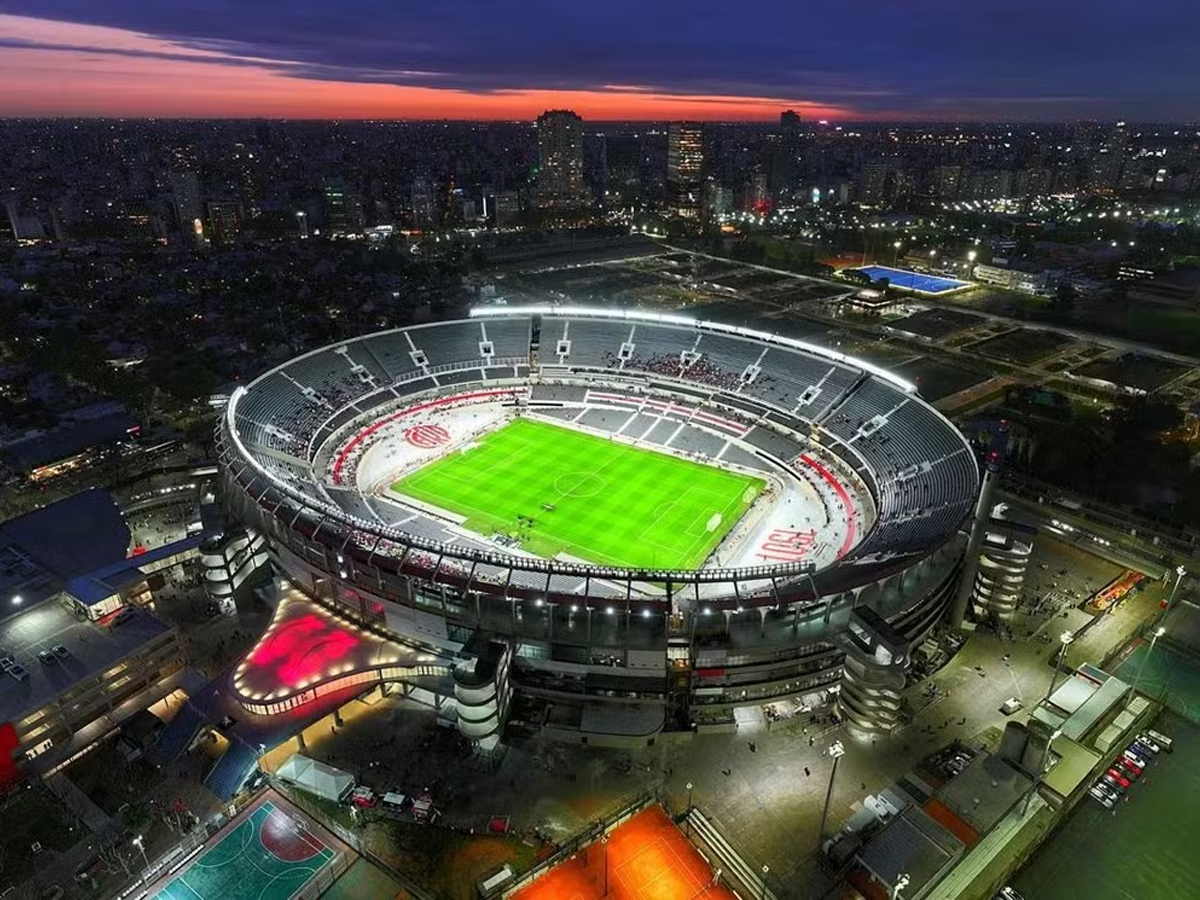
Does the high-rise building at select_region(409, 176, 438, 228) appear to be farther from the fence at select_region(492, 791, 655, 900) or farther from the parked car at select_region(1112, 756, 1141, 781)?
the parked car at select_region(1112, 756, 1141, 781)

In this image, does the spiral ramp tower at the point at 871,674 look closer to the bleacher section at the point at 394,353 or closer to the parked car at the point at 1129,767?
the parked car at the point at 1129,767

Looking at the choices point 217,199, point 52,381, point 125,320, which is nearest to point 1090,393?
point 52,381

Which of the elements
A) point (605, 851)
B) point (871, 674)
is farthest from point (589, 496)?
point (605, 851)

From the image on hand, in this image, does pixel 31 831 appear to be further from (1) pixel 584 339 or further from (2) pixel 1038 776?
(1) pixel 584 339

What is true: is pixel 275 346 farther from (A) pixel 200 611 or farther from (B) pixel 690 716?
(B) pixel 690 716

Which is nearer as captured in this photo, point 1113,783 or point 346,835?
point 346,835

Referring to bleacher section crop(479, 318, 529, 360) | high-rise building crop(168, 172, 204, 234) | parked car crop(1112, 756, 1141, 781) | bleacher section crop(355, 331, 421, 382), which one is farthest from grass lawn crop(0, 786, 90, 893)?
high-rise building crop(168, 172, 204, 234)
